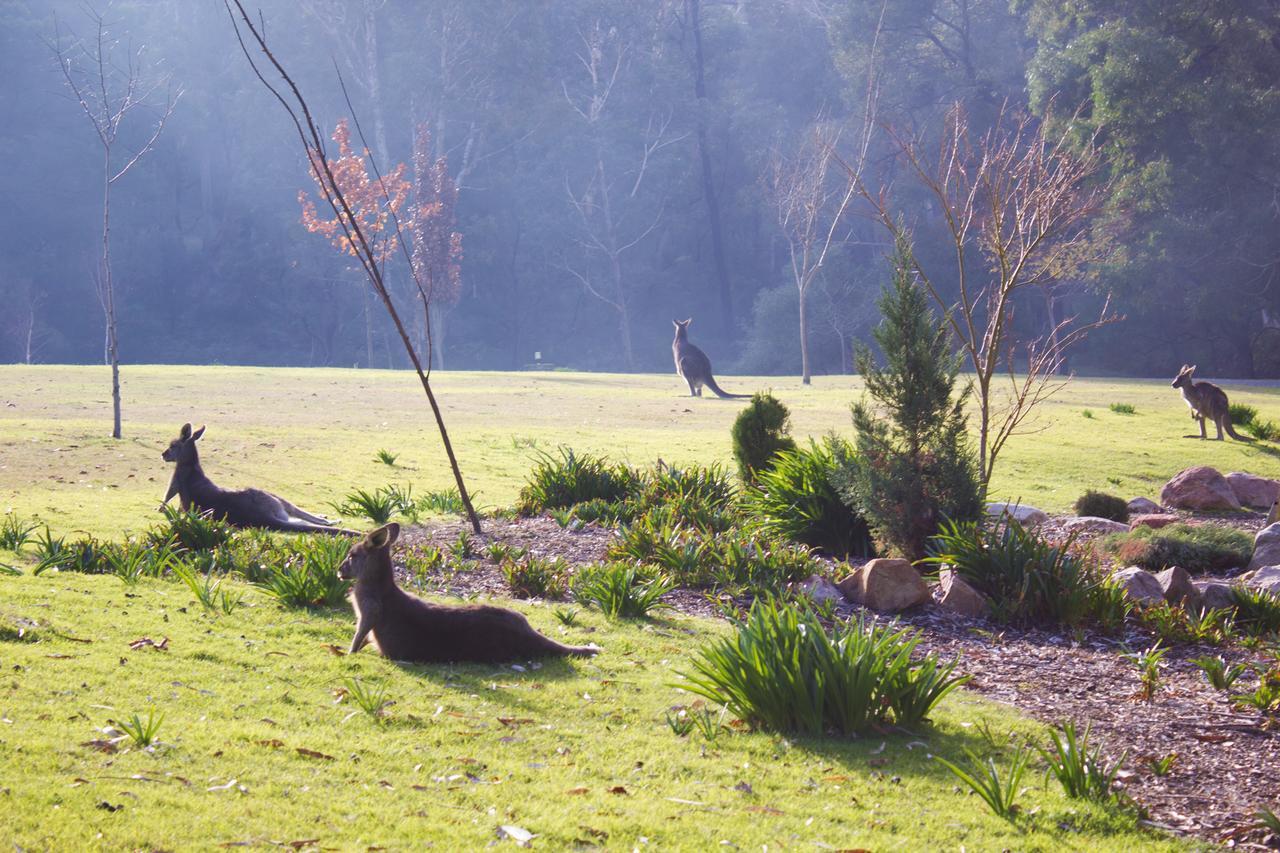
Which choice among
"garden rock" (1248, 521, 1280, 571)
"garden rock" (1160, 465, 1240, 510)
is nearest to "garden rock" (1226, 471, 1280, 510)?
"garden rock" (1160, 465, 1240, 510)

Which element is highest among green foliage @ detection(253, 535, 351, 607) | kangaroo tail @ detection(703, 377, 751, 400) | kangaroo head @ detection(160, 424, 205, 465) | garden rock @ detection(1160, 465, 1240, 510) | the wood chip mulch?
kangaroo tail @ detection(703, 377, 751, 400)

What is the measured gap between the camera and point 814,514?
11.2 metres

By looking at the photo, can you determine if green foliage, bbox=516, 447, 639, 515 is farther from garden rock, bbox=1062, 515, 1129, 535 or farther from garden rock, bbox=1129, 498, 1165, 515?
garden rock, bbox=1129, 498, 1165, 515

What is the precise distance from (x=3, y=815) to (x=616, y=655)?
3845 mm

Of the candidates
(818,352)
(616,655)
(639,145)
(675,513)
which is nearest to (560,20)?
(639,145)

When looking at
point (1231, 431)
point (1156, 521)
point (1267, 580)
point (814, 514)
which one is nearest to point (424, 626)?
point (814, 514)

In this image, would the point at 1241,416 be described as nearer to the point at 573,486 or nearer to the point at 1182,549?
the point at 1182,549

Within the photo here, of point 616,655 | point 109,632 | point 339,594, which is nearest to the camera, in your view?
point 109,632

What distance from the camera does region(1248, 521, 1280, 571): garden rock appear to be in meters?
10.7

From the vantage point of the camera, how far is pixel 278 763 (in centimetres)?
500

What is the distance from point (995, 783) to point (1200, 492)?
11.0 meters

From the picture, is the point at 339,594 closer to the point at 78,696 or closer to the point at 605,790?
the point at 78,696

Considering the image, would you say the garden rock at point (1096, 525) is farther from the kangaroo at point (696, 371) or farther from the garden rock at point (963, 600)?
the kangaroo at point (696, 371)

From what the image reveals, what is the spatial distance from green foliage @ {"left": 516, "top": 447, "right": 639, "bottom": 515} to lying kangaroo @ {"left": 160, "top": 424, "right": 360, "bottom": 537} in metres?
2.43
